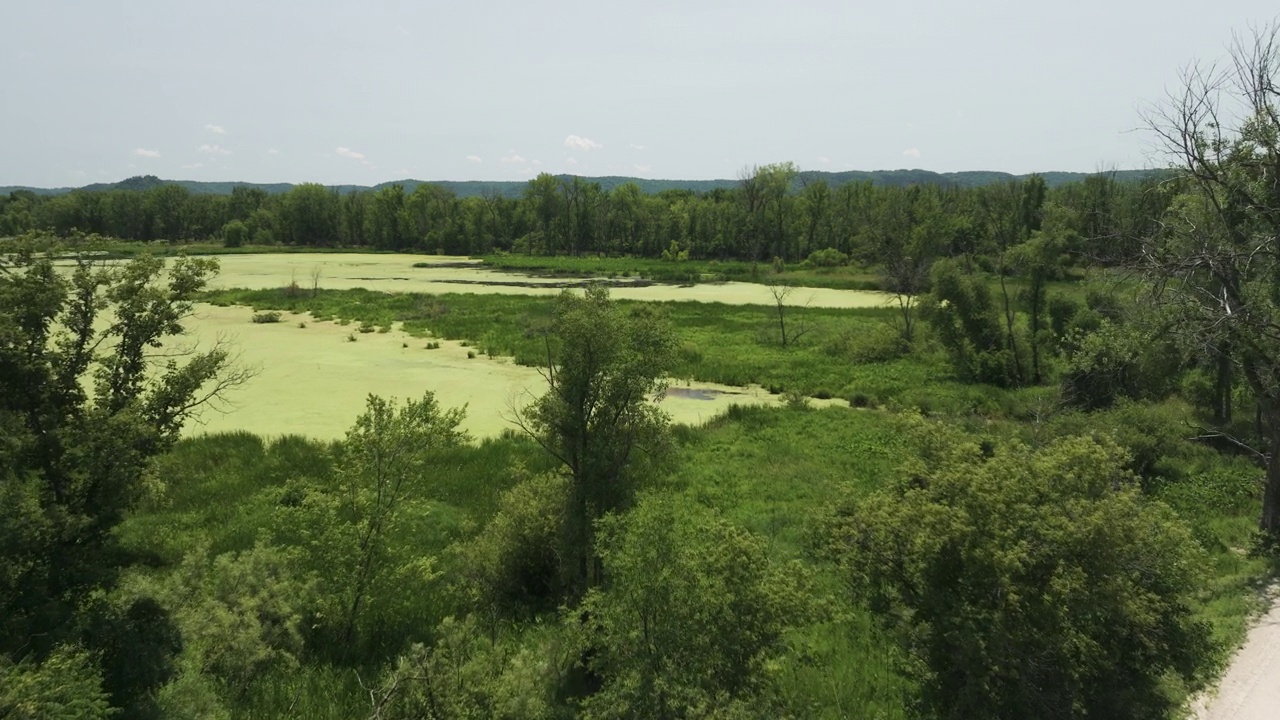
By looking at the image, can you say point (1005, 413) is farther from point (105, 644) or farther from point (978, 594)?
point (105, 644)

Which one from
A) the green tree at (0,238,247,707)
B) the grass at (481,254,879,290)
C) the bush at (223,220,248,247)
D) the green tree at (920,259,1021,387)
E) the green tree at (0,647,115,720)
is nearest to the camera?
the green tree at (0,647,115,720)

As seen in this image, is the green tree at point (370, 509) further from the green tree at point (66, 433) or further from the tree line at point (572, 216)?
the tree line at point (572, 216)

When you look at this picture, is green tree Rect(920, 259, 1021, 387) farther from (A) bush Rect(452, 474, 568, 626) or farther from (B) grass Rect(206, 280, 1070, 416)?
(A) bush Rect(452, 474, 568, 626)

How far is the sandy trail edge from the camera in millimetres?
6262

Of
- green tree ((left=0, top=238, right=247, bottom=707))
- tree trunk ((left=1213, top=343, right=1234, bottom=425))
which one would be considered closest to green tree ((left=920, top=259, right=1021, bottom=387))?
tree trunk ((left=1213, top=343, right=1234, bottom=425))

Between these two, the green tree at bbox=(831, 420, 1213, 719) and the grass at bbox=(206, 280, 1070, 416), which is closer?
the green tree at bbox=(831, 420, 1213, 719)

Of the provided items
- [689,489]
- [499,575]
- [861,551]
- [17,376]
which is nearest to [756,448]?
[689,489]

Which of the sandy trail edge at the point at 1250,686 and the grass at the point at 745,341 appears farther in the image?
the grass at the point at 745,341

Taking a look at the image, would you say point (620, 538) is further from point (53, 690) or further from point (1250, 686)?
point (1250, 686)

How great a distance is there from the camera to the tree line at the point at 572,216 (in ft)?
238

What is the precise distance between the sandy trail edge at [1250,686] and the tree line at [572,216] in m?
55.4

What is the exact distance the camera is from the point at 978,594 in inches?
240

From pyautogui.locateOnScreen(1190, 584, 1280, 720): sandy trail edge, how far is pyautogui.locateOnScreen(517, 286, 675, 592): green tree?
6.24m

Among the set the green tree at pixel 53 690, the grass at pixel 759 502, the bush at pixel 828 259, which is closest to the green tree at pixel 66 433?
the green tree at pixel 53 690
